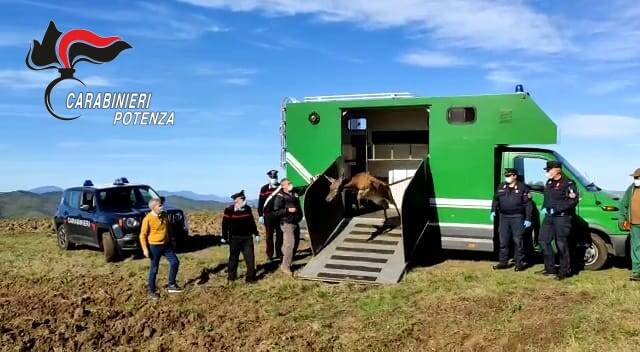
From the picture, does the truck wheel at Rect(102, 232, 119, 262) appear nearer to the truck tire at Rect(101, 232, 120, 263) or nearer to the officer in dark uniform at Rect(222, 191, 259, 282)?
the truck tire at Rect(101, 232, 120, 263)

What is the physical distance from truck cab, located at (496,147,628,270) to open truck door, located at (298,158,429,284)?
187cm

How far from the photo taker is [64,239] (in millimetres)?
13406

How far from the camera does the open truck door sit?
9000 millimetres

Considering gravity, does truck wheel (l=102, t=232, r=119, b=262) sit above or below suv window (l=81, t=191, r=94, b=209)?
below

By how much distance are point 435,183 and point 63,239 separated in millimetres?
9355

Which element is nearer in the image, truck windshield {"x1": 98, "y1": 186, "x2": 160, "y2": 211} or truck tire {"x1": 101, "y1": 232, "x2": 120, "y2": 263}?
truck tire {"x1": 101, "y1": 232, "x2": 120, "y2": 263}

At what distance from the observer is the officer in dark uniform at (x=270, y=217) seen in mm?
10328

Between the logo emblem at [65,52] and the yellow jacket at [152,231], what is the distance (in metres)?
7.64

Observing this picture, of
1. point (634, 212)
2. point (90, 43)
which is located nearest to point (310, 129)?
point (634, 212)

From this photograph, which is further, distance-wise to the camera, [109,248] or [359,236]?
[109,248]

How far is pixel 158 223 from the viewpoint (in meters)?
8.50

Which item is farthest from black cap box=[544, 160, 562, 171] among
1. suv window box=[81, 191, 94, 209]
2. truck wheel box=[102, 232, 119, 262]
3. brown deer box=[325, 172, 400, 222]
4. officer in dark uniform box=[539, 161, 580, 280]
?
suv window box=[81, 191, 94, 209]

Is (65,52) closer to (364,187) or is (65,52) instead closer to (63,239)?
(63,239)

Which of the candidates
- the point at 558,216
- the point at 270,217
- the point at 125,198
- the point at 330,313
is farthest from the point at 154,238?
the point at 558,216
